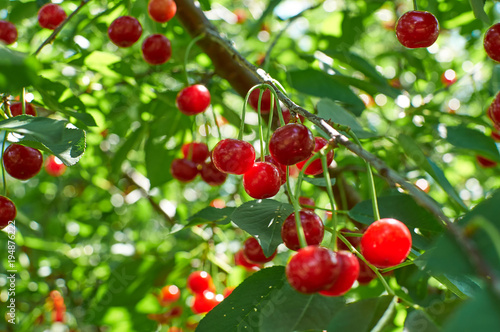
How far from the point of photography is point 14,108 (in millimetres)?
1320

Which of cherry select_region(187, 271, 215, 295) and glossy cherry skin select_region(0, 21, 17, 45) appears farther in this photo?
cherry select_region(187, 271, 215, 295)

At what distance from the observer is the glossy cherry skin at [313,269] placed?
66 centimetres

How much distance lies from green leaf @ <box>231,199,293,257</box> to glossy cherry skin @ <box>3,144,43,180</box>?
595 millimetres

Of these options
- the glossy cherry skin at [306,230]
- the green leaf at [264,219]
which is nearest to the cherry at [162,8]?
the green leaf at [264,219]

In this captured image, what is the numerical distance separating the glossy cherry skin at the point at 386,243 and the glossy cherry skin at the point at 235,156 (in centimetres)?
35

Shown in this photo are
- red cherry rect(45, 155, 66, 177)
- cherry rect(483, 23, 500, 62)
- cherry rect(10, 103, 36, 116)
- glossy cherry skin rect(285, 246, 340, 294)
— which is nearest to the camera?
glossy cherry skin rect(285, 246, 340, 294)

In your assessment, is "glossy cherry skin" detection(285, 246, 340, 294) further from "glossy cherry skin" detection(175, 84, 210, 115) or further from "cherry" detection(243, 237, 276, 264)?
"glossy cherry skin" detection(175, 84, 210, 115)

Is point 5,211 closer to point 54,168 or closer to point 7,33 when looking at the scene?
point 7,33

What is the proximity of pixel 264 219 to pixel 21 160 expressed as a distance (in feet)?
2.21

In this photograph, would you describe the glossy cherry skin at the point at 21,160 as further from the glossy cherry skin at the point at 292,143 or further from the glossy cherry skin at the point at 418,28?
the glossy cherry skin at the point at 418,28

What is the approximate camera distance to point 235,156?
1009mm

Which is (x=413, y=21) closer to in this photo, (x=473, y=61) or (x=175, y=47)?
(x=175, y=47)

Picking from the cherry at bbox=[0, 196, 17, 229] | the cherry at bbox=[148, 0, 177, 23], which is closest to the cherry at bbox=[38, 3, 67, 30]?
the cherry at bbox=[148, 0, 177, 23]

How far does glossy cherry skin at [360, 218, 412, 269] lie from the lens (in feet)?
2.37
